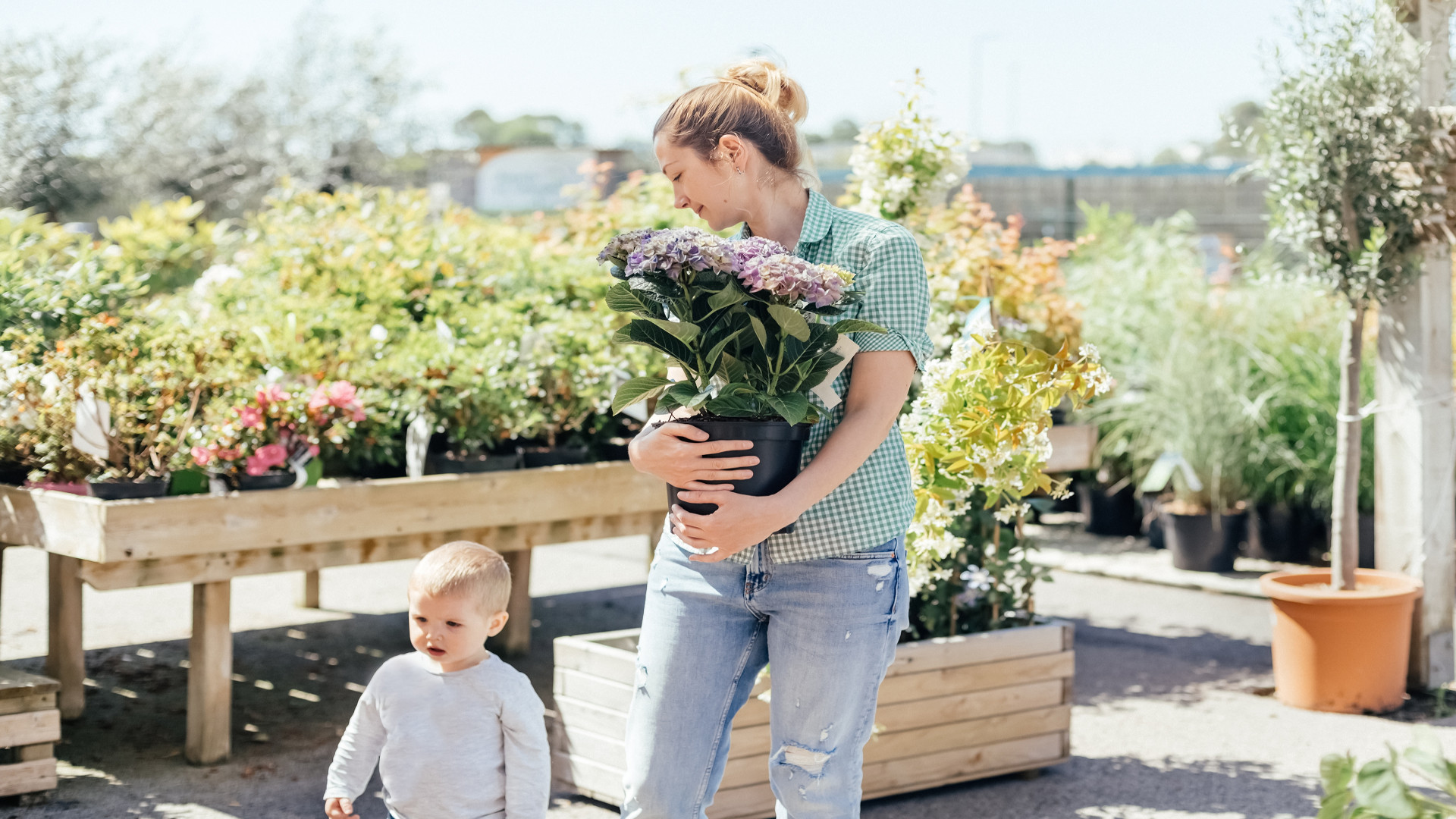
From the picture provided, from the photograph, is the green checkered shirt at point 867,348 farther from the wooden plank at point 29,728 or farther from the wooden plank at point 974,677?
the wooden plank at point 29,728

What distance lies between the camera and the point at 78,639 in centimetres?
370

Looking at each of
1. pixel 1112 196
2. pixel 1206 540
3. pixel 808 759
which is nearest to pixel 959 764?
pixel 808 759

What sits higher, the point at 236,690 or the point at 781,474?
the point at 781,474

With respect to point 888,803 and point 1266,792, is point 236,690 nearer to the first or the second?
point 888,803

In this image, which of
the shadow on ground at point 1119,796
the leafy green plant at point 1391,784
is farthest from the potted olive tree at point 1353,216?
the leafy green plant at point 1391,784

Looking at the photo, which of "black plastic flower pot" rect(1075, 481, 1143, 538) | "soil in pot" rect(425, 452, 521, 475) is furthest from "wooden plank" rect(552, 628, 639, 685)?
"black plastic flower pot" rect(1075, 481, 1143, 538)

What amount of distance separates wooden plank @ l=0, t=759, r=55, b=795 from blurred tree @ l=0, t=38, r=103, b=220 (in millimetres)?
6628

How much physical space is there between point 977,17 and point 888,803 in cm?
2948

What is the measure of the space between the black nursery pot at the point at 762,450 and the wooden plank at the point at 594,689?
129cm

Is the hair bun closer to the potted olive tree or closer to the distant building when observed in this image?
the potted olive tree

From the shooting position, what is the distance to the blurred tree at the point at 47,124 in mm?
8930

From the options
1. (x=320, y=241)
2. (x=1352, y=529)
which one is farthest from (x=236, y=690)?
(x=1352, y=529)

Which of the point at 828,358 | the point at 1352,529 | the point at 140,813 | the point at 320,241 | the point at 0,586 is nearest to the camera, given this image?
the point at 828,358

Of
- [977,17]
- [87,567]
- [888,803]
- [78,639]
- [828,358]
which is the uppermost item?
[977,17]
